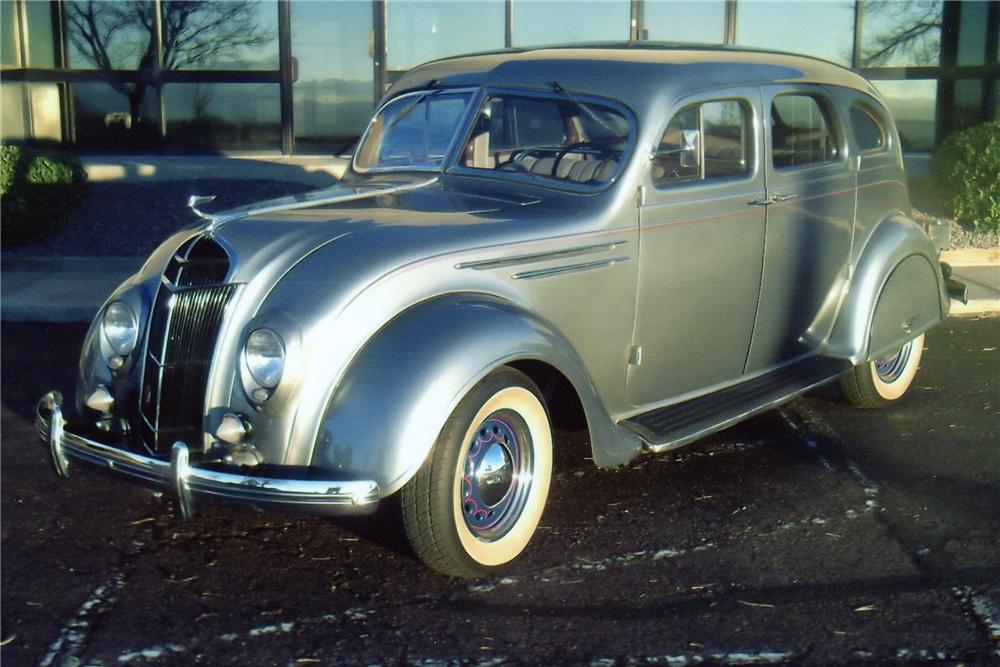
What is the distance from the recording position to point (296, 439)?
3.70 metres

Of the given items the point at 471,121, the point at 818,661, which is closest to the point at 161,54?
the point at 471,121

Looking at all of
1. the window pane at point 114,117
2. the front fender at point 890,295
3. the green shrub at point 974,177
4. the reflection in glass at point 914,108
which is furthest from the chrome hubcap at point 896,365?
the window pane at point 114,117

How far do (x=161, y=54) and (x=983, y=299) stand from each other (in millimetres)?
9264

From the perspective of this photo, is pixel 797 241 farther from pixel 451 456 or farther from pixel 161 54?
pixel 161 54

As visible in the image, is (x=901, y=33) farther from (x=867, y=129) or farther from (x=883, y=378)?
(x=883, y=378)

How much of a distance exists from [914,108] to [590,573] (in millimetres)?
10600

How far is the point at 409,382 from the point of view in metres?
3.65

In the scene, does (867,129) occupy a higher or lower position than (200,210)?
higher

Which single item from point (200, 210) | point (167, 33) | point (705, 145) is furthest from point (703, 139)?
point (167, 33)

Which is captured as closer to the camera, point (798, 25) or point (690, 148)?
point (690, 148)

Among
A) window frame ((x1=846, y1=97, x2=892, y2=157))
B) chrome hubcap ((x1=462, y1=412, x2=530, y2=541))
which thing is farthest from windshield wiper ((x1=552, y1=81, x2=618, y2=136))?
window frame ((x1=846, y1=97, x2=892, y2=157))

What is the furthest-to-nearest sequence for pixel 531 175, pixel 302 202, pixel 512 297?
pixel 531 175 < pixel 302 202 < pixel 512 297

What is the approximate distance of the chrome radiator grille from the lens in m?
3.87

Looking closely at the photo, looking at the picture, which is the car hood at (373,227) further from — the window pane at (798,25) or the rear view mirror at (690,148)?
the window pane at (798,25)
